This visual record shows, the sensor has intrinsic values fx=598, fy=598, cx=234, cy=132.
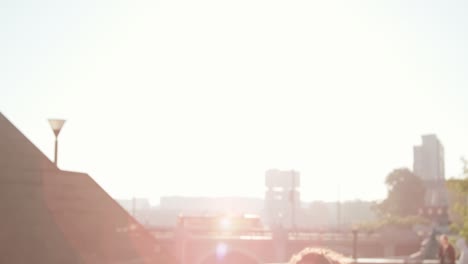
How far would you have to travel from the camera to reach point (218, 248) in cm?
4747

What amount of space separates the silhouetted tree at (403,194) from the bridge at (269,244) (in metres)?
41.3

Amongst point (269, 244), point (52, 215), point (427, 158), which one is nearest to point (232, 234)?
point (269, 244)

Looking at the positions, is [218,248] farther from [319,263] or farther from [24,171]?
[319,263]

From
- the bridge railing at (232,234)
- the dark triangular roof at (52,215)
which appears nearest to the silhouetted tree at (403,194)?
the bridge railing at (232,234)

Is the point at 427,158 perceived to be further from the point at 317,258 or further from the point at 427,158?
the point at 317,258

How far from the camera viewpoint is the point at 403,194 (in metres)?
91.8

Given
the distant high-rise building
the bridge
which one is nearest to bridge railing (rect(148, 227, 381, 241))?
the bridge

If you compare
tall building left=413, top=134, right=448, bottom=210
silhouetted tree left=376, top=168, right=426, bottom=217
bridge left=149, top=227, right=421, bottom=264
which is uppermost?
tall building left=413, top=134, right=448, bottom=210

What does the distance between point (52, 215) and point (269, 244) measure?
1752 inches

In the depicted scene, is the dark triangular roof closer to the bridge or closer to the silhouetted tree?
the bridge

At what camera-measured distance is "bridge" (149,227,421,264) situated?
47344mm

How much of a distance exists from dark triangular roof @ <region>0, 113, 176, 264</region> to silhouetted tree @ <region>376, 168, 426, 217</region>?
286 feet

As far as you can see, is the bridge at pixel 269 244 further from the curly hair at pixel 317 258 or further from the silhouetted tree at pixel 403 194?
the curly hair at pixel 317 258

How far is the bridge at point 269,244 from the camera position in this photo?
47.3m
